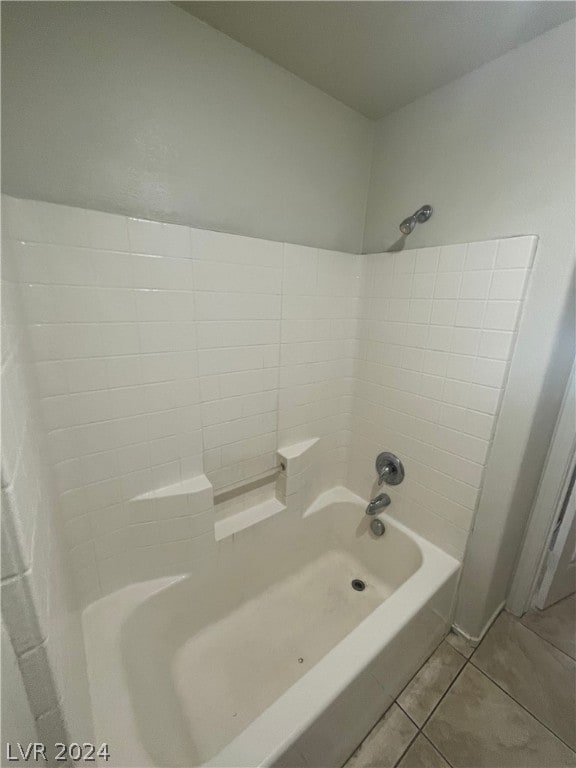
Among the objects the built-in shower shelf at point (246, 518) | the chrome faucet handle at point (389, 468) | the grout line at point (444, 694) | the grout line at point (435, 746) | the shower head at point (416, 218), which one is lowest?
the grout line at point (444, 694)

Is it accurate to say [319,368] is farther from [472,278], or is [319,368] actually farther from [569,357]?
[569,357]

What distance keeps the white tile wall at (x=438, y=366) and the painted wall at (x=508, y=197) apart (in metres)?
0.05

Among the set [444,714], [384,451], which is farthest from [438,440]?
[444,714]

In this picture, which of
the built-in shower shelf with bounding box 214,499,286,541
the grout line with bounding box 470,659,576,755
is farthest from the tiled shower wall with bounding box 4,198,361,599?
the grout line with bounding box 470,659,576,755

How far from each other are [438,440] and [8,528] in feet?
4.23

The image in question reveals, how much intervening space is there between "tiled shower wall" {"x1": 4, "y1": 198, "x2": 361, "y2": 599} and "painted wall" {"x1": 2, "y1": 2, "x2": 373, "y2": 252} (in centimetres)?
8

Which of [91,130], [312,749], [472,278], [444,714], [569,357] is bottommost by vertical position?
[444,714]

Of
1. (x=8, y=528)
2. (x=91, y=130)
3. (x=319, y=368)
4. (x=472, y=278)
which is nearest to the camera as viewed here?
(x=8, y=528)

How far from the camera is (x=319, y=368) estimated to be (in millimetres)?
1385

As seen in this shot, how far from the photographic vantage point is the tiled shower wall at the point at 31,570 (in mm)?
390

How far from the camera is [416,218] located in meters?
1.12

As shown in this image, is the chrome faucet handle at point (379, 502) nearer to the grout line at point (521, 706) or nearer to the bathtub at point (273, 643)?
the bathtub at point (273, 643)

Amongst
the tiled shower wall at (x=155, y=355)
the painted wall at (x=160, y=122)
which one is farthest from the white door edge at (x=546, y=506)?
the painted wall at (x=160, y=122)

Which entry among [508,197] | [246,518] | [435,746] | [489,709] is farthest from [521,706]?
[508,197]
